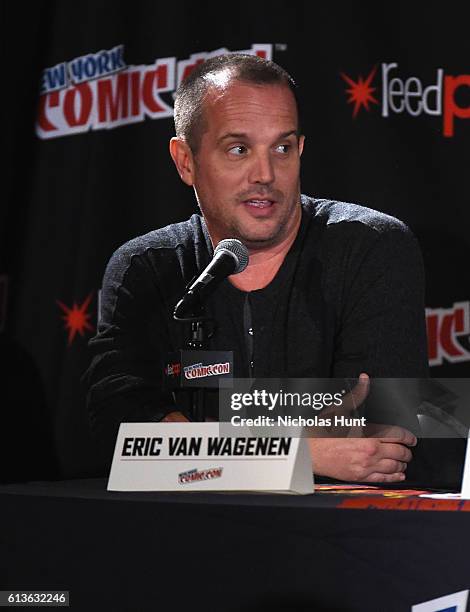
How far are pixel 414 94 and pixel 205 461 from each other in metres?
1.89

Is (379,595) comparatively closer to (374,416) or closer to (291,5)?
(374,416)

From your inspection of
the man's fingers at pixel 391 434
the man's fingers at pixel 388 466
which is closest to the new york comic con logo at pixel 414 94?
the man's fingers at pixel 391 434

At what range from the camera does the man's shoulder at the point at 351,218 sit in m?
2.69

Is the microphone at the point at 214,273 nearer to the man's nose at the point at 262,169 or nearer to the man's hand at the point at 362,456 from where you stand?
the man's hand at the point at 362,456

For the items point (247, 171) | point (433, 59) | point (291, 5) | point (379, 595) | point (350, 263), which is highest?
point (291, 5)

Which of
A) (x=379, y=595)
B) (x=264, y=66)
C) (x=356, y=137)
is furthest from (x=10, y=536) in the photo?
(x=356, y=137)

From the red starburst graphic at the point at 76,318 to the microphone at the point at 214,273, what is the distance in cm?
158

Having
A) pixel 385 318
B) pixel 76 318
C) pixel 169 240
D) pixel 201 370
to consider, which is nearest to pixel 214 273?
pixel 201 370

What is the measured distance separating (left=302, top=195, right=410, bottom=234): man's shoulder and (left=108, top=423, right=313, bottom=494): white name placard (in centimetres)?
106

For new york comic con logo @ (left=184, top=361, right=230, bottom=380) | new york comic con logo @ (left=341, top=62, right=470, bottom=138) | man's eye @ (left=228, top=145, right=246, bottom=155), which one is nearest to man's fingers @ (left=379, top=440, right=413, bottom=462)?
new york comic con logo @ (left=184, top=361, right=230, bottom=380)

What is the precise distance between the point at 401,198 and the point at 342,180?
0.63ft

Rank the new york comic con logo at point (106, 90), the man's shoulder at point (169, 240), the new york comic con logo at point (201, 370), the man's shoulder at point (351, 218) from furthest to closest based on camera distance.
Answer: the new york comic con logo at point (106, 90) → the man's shoulder at point (169, 240) → the man's shoulder at point (351, 218) → the new york comic con logo at point (201, 370)

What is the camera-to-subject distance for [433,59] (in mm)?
3258

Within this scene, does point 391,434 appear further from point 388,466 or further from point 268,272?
point 268,272
